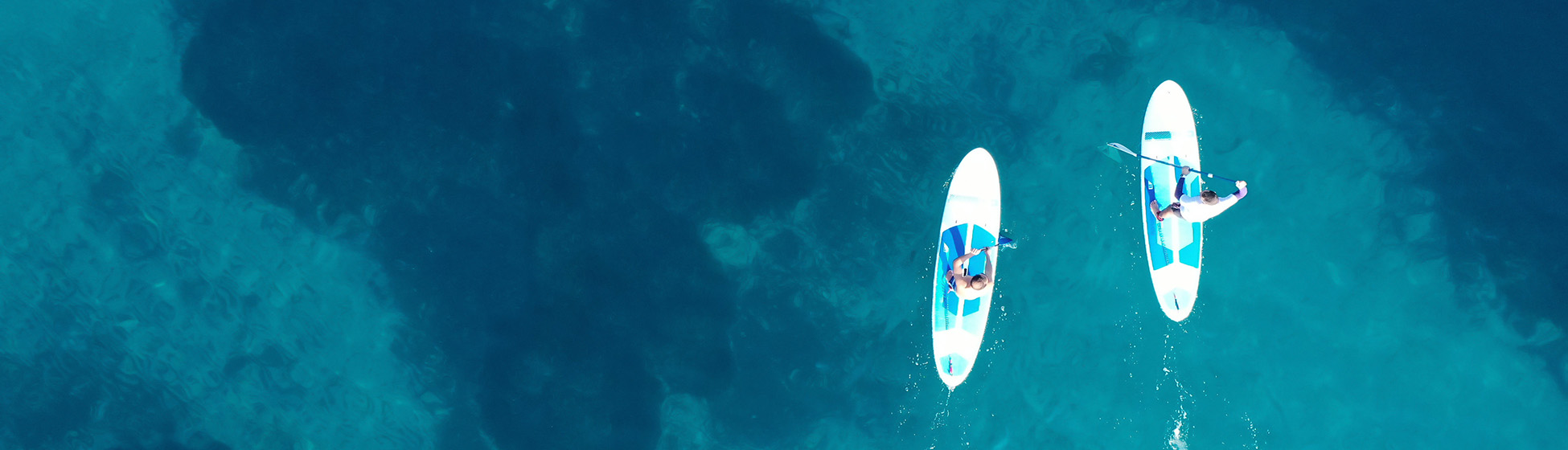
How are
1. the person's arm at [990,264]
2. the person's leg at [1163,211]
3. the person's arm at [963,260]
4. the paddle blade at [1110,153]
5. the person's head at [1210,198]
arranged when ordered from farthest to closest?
the paddle blade at [1110,153] → the person's arm at [990,264] → the person's leg at [1163,211] → the person's arm at [963,260] → the person's head at [1210,198]

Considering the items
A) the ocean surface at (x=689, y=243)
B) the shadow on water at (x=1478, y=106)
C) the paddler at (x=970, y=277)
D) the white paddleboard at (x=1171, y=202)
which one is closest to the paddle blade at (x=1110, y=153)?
the ocean surface at (x=689, y=243)

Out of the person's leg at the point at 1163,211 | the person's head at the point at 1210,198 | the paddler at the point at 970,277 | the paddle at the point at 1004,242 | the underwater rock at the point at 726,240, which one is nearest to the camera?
the person's head at the point at 1210,198

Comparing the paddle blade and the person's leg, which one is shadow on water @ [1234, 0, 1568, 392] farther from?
the person's leg

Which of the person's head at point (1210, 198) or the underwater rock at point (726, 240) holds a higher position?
the person's head at point (1210, 198)

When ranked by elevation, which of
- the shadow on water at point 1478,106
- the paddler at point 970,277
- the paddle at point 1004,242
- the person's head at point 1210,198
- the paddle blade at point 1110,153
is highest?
the shadow on water at point 1478,106

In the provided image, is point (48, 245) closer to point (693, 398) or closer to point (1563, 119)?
point (693, 398)

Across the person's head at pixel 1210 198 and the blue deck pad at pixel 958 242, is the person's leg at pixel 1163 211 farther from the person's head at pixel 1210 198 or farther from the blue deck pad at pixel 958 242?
the blue deck pad at pixel 958 242
